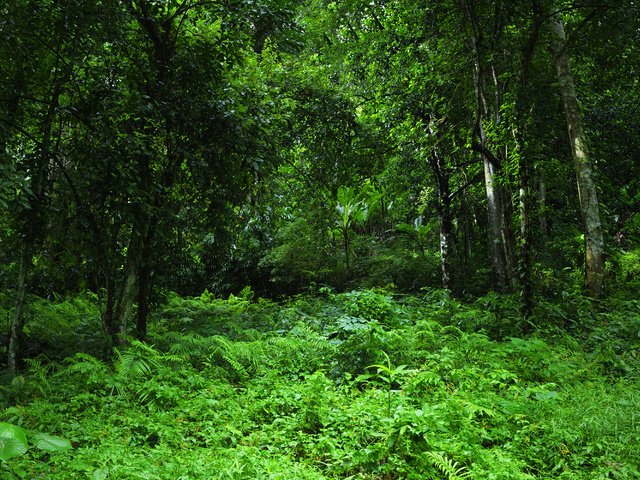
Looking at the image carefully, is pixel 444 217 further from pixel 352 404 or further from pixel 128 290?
pixel 352 404

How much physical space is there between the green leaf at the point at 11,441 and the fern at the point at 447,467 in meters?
2.61

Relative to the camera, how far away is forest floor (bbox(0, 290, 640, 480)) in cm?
338

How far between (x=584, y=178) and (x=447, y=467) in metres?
6.21

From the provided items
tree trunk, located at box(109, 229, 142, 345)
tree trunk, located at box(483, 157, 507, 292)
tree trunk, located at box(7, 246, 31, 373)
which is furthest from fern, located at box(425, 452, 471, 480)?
tree trunk, located at box(483, 157, 507, 292)

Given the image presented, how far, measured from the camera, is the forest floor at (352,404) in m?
3.38

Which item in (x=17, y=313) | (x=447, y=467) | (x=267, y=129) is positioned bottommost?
(x=447, y=467)

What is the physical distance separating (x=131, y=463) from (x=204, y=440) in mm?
825

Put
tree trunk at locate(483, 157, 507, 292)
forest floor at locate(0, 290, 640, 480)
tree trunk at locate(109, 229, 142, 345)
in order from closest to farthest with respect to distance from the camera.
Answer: forest floor at locate(0, 290, 640, 480) → tree trunk at locate(109, 229, 142, 345) → tree trunk at locate(483, 157, 507, 292)

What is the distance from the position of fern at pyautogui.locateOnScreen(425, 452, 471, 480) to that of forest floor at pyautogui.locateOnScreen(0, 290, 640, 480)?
0.04 feet

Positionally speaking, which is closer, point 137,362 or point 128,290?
point 137,362

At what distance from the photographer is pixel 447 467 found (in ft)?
10.5

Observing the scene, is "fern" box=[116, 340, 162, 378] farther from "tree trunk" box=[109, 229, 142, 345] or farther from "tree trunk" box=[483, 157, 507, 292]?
"tree trunk" box=[483, 157, 507, 292]

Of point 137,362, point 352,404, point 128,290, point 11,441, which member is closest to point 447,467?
point 352,404

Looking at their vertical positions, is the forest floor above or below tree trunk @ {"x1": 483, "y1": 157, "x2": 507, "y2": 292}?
below
